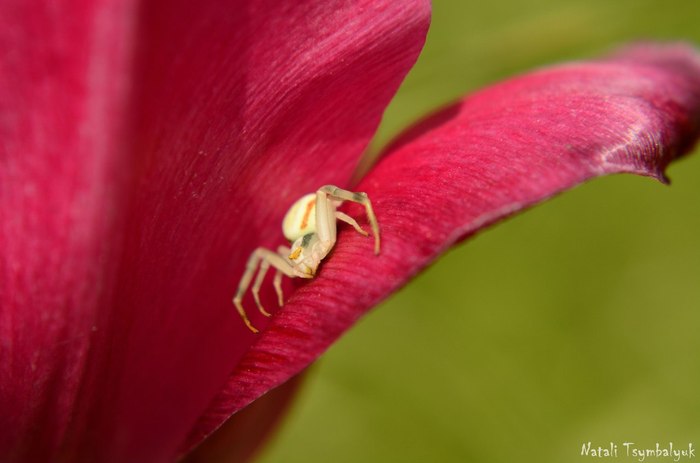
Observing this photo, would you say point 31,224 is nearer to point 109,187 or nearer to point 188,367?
point 109,187

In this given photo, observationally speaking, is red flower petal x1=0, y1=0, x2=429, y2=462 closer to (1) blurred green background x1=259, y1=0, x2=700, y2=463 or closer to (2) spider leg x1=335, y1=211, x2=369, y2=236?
(2) spider leg x1=335, y1=211, x2=369, y2=236

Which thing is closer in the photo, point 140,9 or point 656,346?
point 140,9

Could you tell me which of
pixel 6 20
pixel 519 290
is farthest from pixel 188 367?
pixel 519 290

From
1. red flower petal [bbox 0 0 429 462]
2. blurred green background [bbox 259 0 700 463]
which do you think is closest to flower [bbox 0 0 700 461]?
red flower petal [bbox 0 0 429 462]

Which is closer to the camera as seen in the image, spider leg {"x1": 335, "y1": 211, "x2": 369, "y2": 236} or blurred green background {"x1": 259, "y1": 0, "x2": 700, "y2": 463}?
spider leg {"x1": 335, "y1": 211, "x2": 369, "y2": 236}

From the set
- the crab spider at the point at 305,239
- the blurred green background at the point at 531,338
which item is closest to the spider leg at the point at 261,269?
the crab spider at the point at 305,239

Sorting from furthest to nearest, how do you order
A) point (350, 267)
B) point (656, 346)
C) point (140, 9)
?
point (656, 346) → point (350, 267) → point (140, 9)

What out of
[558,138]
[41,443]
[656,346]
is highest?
[656,346]
